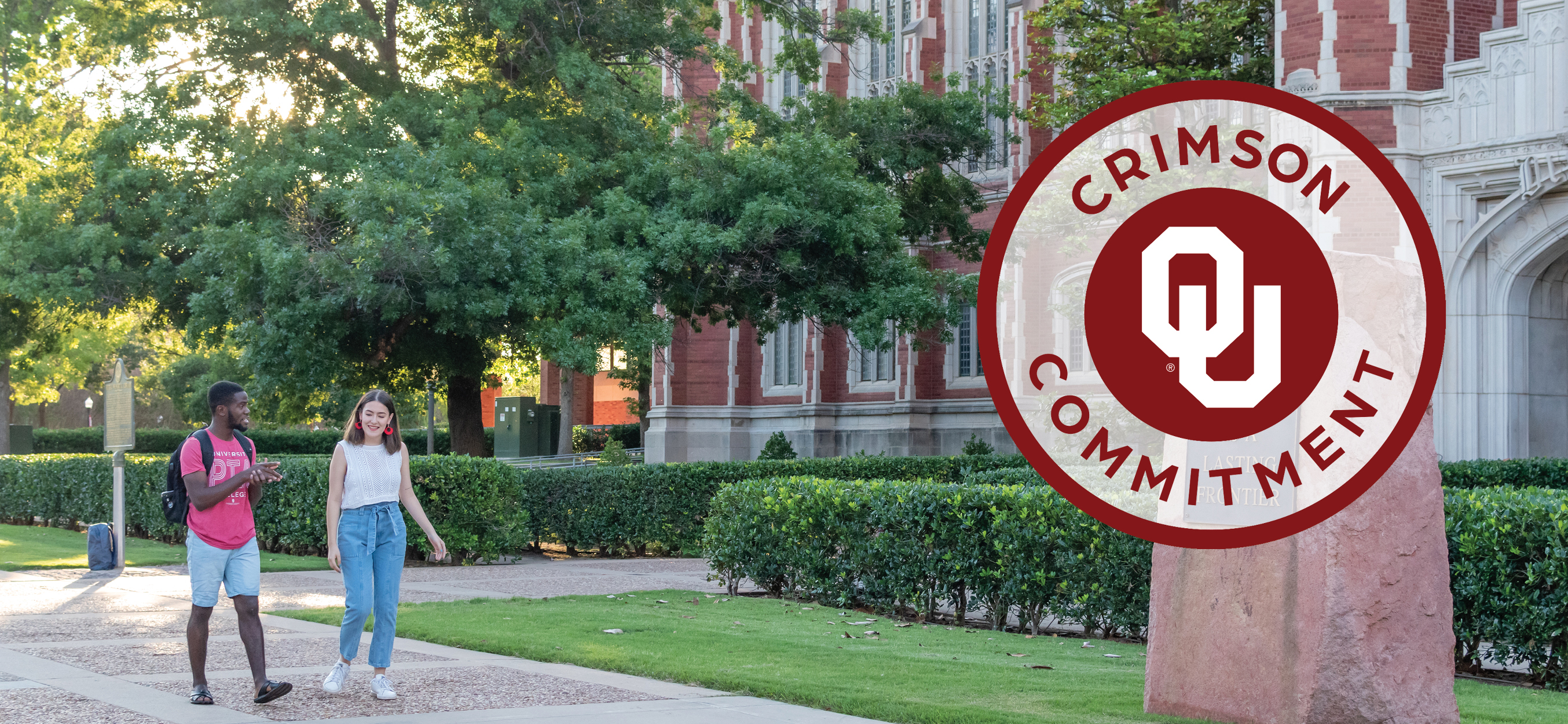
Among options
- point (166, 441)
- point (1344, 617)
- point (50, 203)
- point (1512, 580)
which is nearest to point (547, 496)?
point (50, 203)

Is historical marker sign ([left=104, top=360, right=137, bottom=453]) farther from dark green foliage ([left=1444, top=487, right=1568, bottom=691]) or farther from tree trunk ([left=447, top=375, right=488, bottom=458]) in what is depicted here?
dark green foliage ([left=1444, top=487, right=1568, bottom=691])

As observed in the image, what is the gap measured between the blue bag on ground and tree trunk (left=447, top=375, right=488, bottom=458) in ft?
24.9

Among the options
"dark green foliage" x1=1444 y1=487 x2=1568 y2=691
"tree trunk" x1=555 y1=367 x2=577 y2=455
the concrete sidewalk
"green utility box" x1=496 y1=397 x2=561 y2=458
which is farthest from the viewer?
"tree trunk" x1=555 y1=367 x2=577 y2=455

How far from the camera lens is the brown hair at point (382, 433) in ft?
24.7

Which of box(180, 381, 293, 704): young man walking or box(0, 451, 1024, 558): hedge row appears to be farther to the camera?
box(0, 451, 1024, 558): hedge row

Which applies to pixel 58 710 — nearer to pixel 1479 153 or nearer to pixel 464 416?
pixel 464 416

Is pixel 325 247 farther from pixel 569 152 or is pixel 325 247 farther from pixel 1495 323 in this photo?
pixel 1495 323

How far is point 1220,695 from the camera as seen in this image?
664 cm

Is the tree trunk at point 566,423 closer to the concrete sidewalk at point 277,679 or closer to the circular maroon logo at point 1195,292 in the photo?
the concrete sidewalk at point 277,679

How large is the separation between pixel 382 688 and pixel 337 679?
37 centimetres

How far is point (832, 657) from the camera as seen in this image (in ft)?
29.1

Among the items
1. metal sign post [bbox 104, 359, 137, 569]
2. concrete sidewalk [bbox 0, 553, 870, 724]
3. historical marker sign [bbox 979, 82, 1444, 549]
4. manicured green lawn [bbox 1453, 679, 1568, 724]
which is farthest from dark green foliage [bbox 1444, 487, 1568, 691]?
metal sign post [bbox 104, 359, 137, 569]

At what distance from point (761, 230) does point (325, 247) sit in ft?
18.7

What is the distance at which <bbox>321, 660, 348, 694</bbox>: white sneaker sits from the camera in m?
7.38
